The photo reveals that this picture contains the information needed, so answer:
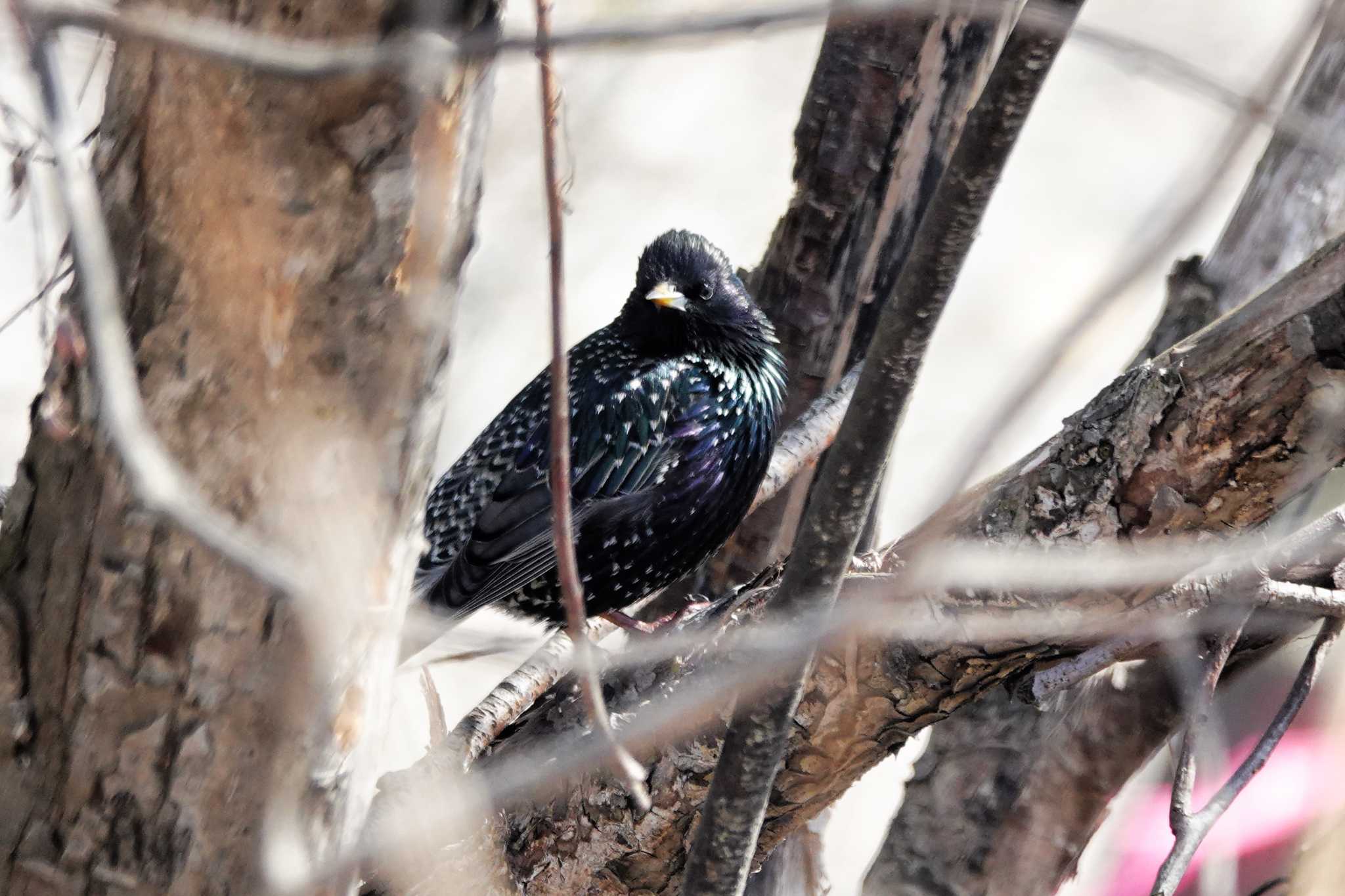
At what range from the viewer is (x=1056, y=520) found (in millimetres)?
1668

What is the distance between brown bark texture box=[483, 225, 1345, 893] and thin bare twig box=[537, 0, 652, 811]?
1.41 feet

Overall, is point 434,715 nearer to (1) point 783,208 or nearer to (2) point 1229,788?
(2) point 1229,788

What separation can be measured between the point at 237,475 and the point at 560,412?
365 millimetres

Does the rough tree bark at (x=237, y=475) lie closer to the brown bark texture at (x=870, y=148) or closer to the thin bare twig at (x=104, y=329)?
the thin bare twig at (x=104, y=329)

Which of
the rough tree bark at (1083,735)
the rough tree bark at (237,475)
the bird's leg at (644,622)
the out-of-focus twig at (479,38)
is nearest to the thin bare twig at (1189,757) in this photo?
the rough tree bark at (1083,735)

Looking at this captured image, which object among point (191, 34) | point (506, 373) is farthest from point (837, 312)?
point (506, 373)

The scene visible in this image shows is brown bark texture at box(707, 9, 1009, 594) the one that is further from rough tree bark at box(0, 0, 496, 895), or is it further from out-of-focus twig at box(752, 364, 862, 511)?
rough tree bark at box(0, 0, 496, 895)

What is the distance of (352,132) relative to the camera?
1116 millimetres

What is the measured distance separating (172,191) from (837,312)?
2.27 metres

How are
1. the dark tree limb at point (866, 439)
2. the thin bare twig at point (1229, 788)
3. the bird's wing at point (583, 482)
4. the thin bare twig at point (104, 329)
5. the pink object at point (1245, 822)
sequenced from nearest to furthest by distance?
1. the thin bare twig at point (104, 329)
2. the dark tree limb at point (866, 439)
3. the thin bare twig at point (1229, 788)
4. the pink object at point (1245, 822)
5. the bird's wing at point (583, 482)

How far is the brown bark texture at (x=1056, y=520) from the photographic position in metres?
1.47

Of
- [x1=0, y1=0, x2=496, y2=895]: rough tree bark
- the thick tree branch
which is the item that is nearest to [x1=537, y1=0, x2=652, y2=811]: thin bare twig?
[x1=0, y1=0, x2=496, y2=895]: rough tree bark

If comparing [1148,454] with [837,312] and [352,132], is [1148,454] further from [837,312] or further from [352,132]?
[837,312]

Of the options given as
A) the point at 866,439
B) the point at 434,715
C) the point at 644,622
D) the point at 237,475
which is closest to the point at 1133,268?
the point at 866,439
